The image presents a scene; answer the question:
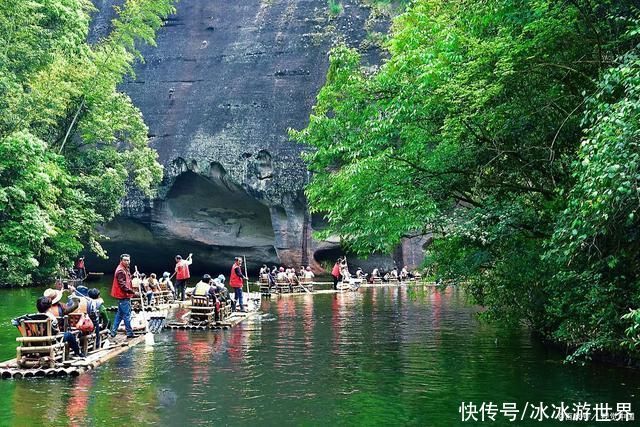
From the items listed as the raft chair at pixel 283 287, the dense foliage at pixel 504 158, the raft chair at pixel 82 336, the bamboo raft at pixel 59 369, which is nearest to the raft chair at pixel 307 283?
the raft chair at pixel 283 287

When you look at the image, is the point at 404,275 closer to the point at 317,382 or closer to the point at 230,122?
the point at 230,122

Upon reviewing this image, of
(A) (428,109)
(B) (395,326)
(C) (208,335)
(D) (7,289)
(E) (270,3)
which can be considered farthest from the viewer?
(E) (270,3)

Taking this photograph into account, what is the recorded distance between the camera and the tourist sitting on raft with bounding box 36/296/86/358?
37.8 ft

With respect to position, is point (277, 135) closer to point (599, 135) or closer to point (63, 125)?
point (63, 125)

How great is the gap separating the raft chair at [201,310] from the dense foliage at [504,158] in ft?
13.2

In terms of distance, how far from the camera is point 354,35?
4619cm

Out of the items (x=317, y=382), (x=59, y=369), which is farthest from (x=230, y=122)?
(x=317, y=382)

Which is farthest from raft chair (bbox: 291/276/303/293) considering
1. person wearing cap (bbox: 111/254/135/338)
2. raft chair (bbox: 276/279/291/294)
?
person wearing cap (bbox: 111/254/135/338)

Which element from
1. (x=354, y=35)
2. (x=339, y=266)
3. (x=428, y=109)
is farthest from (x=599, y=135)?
(x=354, y=35)

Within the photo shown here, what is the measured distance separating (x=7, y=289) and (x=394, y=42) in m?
22.4

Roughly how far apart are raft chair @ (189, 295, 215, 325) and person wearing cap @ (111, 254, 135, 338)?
2542 millimetres

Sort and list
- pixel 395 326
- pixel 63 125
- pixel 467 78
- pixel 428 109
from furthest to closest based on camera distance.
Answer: pixel 63 125 < pixel 395 326 < pixel 428 109 < pixel 467 78

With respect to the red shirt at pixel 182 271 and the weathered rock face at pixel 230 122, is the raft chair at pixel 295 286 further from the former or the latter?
the weathered rock face at pixel 230 122

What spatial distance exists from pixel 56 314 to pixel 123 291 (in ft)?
8.58
